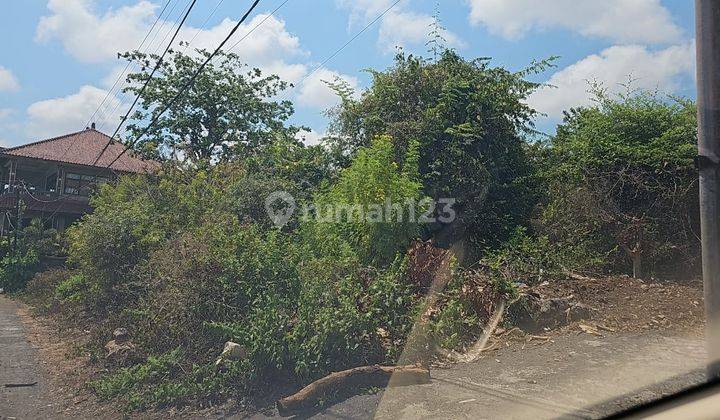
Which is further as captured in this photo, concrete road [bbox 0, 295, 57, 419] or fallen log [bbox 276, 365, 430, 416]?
concrete road [bbox 0, 295, 57, 419]

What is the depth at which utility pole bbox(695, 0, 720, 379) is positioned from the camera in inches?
185

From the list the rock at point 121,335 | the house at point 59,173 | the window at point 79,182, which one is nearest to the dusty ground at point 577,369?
the rock at point 121,335

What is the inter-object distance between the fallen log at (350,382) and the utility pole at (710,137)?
3060 mm

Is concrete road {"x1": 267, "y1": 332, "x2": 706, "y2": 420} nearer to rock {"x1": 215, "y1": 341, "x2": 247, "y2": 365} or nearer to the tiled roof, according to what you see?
rock {"x1": 215, "y1": 341, "x2": 247, "y2": 365}

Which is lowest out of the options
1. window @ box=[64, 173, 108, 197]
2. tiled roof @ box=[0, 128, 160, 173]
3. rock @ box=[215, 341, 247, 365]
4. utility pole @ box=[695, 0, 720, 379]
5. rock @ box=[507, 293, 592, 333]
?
rock @ box=[215, 341, 247, 365]

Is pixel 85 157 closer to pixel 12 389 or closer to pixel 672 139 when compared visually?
pixel 12 389

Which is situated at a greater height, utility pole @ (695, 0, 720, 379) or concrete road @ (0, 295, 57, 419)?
utility pole @ (695, 0, 720, 379)

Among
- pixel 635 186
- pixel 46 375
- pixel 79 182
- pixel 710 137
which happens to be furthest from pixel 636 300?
pixel 79 182

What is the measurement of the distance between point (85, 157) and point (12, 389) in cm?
2503

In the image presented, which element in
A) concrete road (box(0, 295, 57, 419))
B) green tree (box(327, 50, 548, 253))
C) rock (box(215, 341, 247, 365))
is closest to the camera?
concrete road (box(0, 295, 57, 419))

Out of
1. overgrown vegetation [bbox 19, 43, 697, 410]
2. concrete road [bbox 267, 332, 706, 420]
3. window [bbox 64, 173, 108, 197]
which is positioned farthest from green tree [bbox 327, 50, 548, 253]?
window [bbox 64, 173, 108, 197]

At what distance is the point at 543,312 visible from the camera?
28.1 ft

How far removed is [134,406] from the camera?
7.12 m

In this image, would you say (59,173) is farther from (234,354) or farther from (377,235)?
(234,354)
